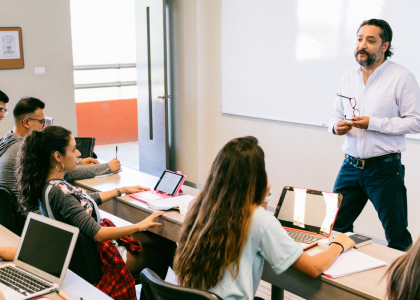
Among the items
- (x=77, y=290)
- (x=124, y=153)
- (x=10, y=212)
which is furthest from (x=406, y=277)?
(x=124, y=153)

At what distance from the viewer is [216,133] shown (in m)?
4.79

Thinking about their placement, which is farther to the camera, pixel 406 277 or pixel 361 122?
pixel 361 122

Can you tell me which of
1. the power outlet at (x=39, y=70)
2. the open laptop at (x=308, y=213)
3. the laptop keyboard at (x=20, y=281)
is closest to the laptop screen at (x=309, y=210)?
the open laptop at (x=308, y=213)

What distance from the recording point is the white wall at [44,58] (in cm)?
478

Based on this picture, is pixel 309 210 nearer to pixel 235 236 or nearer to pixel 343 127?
pixel 235 236

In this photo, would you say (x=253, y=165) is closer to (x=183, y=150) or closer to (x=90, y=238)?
(x=90, y=238)

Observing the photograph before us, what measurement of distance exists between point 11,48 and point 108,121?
3211 mm

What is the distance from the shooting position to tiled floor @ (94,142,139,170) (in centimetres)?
665

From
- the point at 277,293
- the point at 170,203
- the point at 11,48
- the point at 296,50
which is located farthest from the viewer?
the point at 11,48

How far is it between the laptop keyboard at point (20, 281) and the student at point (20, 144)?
3.33ft

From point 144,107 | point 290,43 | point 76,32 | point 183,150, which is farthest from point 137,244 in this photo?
point 76,32

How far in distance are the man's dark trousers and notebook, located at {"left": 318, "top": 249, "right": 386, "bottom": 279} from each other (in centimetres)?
84

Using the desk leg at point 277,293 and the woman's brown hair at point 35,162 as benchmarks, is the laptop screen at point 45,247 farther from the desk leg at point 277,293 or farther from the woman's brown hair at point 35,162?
the desk leg at point 277,293

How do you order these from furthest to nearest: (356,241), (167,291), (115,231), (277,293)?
(277,293), (115,231), (356,241), (167,291)
